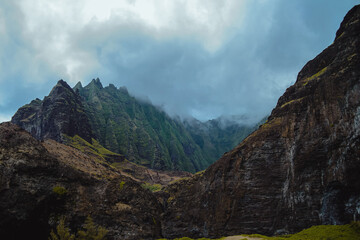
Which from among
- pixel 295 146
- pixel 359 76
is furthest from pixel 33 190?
pixel 359 76

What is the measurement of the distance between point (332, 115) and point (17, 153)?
63296mm

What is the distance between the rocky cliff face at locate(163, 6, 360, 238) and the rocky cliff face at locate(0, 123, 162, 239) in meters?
18.6

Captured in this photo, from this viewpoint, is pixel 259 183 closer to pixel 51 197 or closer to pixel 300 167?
pixel 300 167

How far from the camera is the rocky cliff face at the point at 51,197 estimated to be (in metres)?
46.0

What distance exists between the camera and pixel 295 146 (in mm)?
53594

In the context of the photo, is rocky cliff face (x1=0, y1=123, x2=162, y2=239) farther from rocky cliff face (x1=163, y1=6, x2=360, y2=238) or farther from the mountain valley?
rocky cliff face (x1=163, y1=6, x2=360, y2=238)

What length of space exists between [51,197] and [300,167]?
52.0 metres

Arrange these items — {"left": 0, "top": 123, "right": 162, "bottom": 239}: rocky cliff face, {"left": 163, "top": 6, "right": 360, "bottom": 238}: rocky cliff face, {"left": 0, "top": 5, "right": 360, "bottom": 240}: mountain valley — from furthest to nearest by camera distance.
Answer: {"left": 0, "top": 123, "right": 162, "bottom": 239}: rocky cliff face < {"left": 0, "top": 5, "right": 360, "bottom": 240}: mountain valley < {"left": 163, "top": 6, "right": 360, "bottom": 238}: rocky cliff face

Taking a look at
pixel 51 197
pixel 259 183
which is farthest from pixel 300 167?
pixel 51 197

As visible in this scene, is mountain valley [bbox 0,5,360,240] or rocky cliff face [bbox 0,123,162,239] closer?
mountain valley [bbox 0,5,360,240]

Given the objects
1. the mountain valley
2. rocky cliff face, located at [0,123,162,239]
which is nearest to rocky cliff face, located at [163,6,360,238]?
the mountain valley

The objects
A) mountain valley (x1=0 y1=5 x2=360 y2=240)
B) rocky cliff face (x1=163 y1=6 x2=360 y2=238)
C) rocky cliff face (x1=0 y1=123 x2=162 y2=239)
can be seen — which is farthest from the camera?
rocky cliff face (x1=0 y1=123 x2=162 y2=239)

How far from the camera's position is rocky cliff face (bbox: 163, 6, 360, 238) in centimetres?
4031

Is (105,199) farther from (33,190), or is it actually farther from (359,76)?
(359,76)
